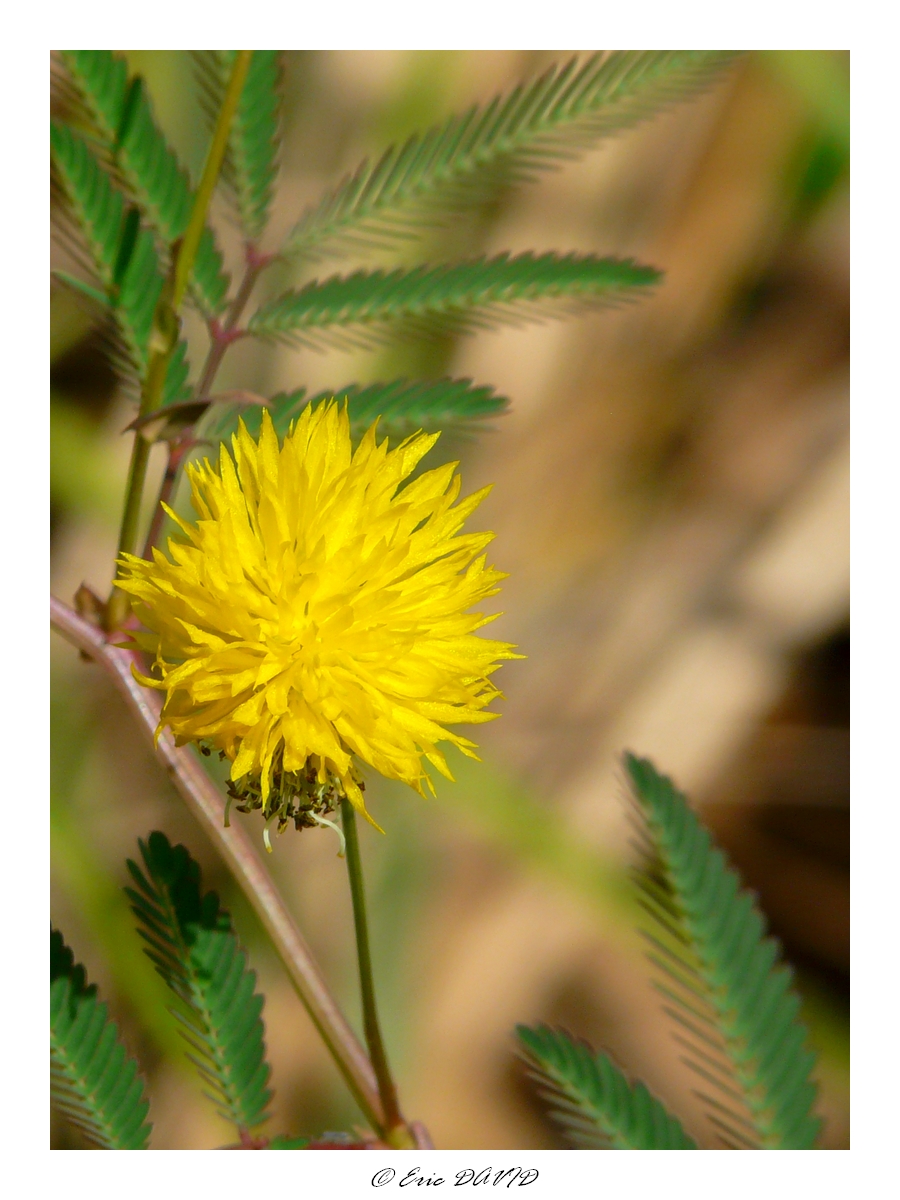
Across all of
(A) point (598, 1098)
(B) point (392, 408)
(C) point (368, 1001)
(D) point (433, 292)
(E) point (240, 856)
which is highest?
(D) point (433, 292)

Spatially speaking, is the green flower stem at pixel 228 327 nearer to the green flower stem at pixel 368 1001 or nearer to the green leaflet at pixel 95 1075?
the green flower stem at pixel 368 1001

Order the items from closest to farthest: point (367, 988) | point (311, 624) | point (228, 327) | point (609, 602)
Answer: point (311, 624) → point (367, 988) → point (228, 327) → point (609, 602)

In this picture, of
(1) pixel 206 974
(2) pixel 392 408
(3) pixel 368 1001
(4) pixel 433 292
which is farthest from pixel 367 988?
(4) pixel 433 292

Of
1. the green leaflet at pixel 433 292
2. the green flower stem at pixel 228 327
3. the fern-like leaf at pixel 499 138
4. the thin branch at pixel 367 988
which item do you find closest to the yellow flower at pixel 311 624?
the thin branch at pixel 367 988

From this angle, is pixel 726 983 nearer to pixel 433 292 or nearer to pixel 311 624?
pixel 311 624

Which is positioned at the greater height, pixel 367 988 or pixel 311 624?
pixel 311 624

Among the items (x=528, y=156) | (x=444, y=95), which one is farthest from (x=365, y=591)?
(x=444, y=95)
